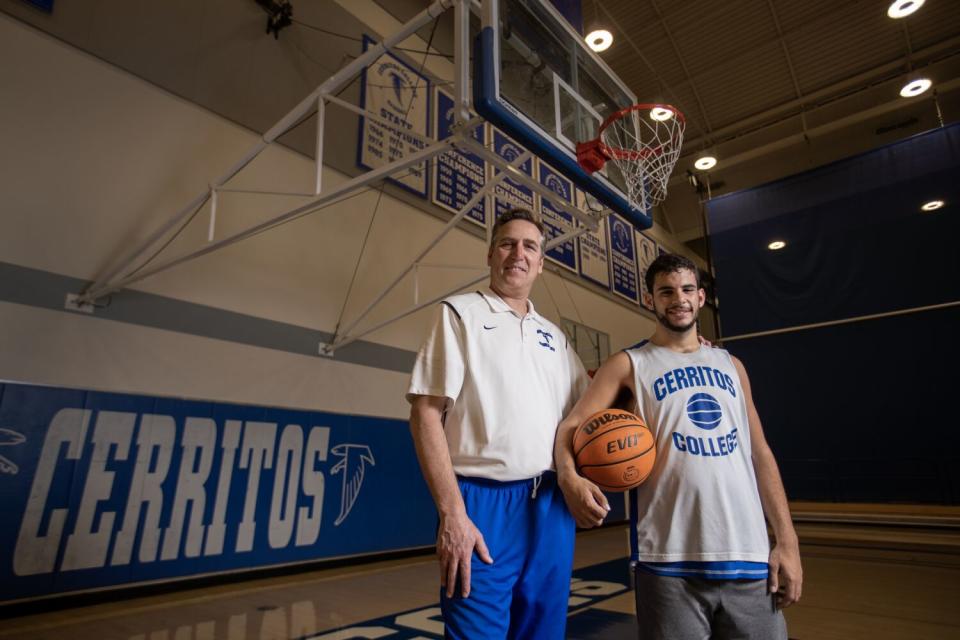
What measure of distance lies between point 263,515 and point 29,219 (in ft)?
9.04

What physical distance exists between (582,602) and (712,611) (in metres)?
2.47

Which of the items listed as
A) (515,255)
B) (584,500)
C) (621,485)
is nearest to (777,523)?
(621,485)

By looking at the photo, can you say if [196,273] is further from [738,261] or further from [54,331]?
[738,261]

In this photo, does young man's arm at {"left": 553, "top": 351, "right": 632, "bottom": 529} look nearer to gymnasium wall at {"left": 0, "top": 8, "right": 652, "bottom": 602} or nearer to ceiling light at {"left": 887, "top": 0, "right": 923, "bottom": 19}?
gymnasium wall at {"left": 0, "top": 8, "right": 652, "bottom": 602}

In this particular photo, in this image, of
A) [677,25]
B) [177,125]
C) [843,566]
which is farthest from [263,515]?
[677,25]

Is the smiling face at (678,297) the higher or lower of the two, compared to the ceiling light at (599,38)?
lower

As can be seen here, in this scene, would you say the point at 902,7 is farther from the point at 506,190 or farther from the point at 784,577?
the point at 784,577

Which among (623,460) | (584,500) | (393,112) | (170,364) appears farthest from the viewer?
(393,112)

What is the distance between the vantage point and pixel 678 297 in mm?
1604

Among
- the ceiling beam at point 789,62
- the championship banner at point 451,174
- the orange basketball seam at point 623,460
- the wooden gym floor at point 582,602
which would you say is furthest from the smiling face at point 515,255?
the ceiling beam at point 789,62

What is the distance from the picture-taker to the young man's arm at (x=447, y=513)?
46.7 inches

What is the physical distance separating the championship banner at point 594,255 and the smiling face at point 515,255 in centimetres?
763

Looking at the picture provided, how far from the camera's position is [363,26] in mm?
6355

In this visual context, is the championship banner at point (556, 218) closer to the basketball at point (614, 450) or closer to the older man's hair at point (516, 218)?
the older man's hair at point (516, 218)
